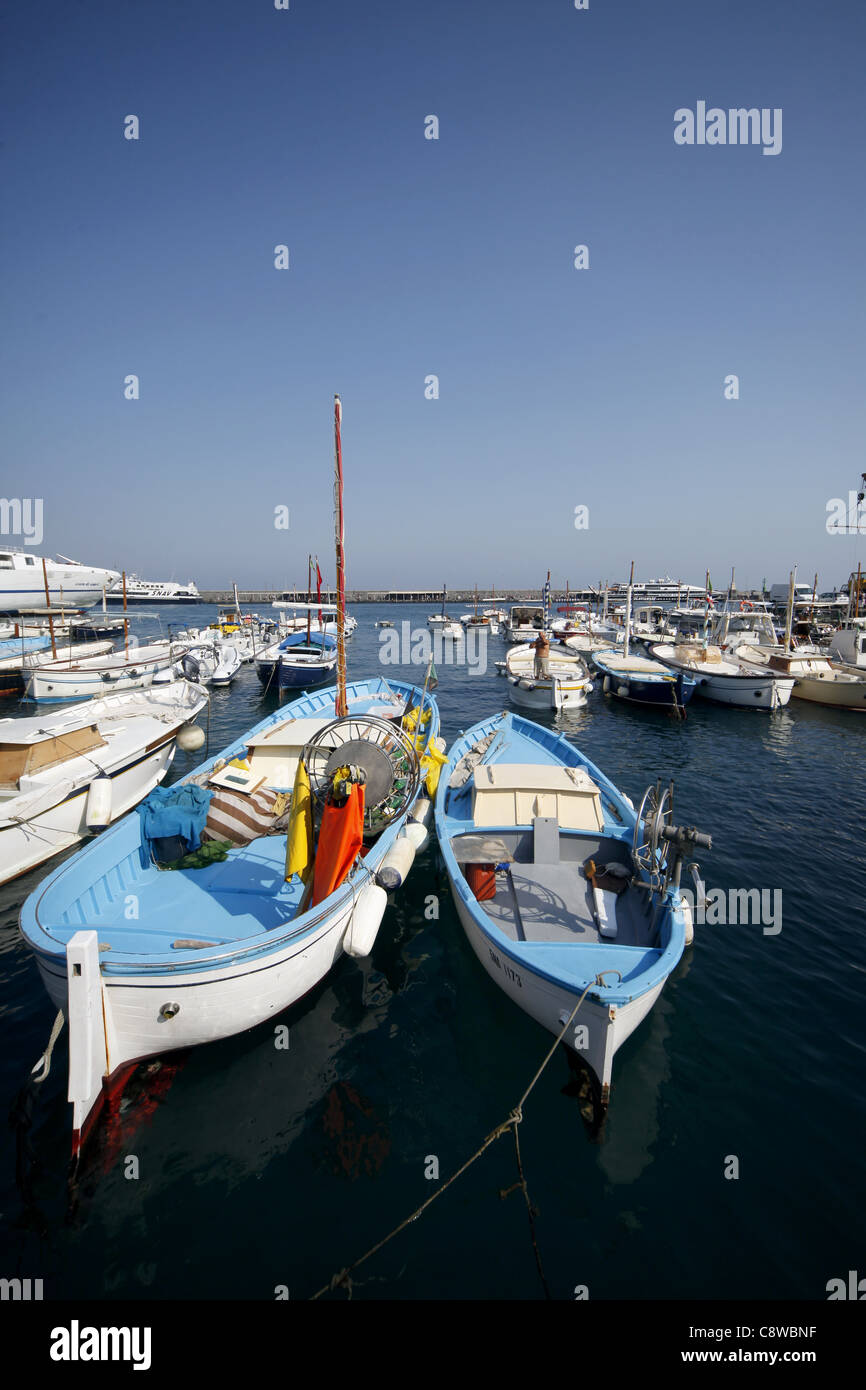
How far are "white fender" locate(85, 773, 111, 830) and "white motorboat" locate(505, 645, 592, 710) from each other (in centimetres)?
2305

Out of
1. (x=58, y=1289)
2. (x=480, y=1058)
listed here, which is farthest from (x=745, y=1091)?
(x=58, y=1289)

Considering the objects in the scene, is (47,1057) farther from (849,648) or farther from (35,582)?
(35,582)

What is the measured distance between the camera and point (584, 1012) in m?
6.64

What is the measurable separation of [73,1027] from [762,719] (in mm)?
33208

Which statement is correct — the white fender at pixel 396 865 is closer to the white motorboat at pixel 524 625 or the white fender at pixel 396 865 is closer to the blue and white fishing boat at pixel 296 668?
the blue and white fishing boat at pixel 296 668

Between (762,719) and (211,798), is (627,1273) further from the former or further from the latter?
(762,719)

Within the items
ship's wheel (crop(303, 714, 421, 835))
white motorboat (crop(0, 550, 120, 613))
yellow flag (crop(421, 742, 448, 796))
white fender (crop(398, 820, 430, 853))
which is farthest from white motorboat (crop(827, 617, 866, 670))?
white motorboat (crop(0, 550, 120, 613))

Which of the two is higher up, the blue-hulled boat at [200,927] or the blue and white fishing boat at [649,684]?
the blue and white fishing boat at [649,684]

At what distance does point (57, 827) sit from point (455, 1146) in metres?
Result: 12.1

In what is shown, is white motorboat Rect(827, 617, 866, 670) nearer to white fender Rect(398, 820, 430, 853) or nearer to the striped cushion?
white fender Rect(398, 820, 430, 853)

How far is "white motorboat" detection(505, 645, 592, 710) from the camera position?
3138 cm

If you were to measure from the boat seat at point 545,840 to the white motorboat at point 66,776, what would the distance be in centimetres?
1136

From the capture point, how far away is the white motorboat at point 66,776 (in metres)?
12.7

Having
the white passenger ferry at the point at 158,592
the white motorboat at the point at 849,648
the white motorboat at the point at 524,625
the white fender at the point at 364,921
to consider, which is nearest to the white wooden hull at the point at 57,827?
the white fender at the point at 364,921
